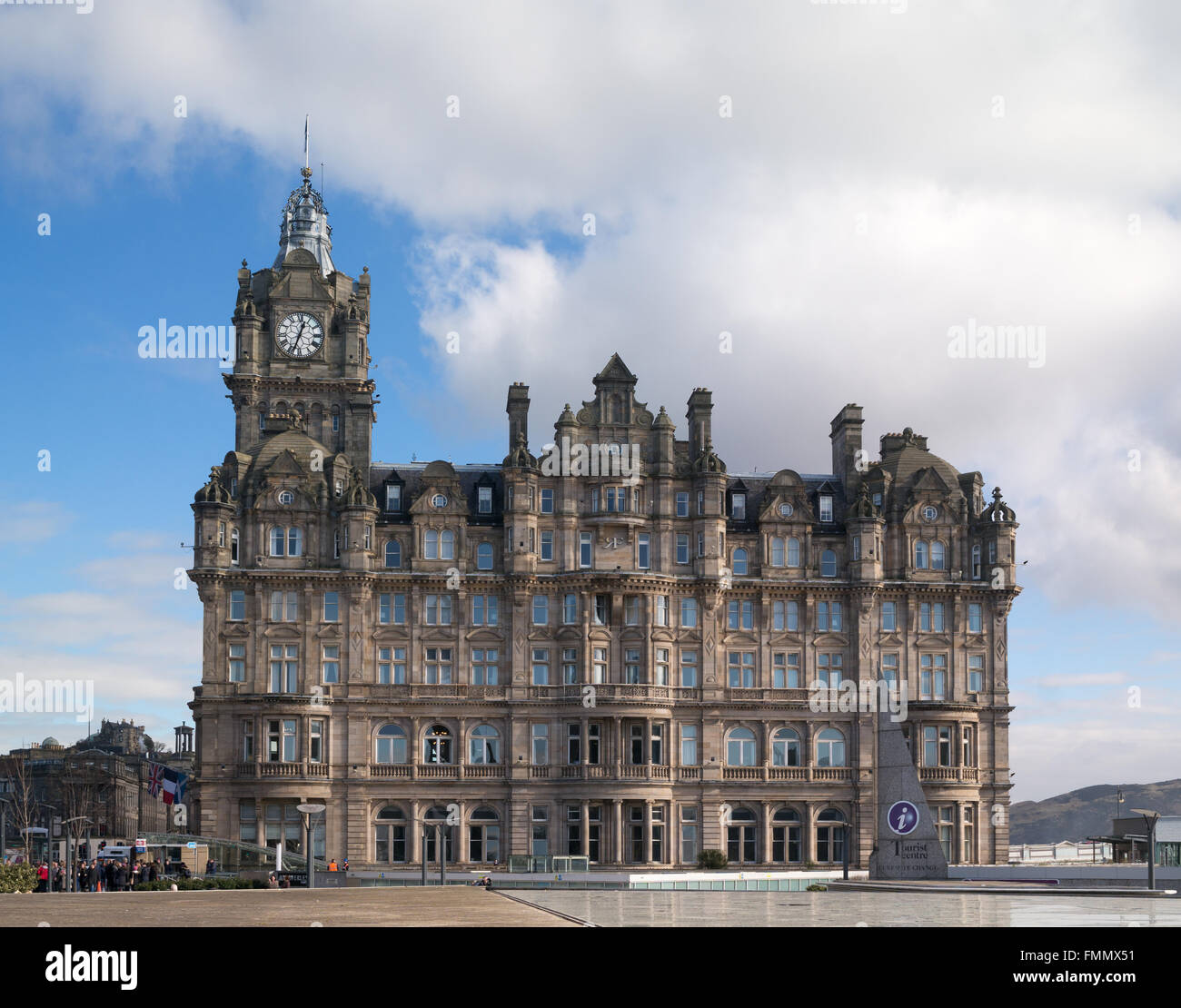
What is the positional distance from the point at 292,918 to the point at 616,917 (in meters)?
7.32

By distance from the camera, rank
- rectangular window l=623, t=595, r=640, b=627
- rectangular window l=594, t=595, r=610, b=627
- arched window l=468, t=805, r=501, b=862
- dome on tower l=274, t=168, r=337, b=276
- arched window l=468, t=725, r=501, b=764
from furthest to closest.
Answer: dome on tower l=274, t=168, r=337, b=276 < rectangular window l=594, t=595, r=610, b=627 < rectangular window l=623, t=595, r=640, b=627 < arched window l=468, t=725, r=501, b=764 < arched window l=468, t=805, r=501, b=862

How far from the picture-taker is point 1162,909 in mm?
40219

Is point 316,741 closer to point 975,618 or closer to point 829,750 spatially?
point 829,750

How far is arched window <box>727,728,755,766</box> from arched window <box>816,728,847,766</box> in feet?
12.6

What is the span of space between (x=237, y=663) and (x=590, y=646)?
19.8 meters

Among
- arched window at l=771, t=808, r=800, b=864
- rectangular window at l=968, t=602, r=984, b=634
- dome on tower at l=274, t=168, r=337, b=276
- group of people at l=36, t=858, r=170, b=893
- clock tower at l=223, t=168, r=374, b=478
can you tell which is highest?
dome on tower at l=274, t=168, r=337, b=276

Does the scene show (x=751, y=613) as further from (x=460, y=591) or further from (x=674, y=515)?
(x=460, y=591)

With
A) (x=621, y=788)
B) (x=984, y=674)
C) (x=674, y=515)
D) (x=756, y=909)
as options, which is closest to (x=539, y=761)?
(x=621, y=788)

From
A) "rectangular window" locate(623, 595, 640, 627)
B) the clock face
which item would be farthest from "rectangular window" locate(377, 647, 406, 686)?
the clock face

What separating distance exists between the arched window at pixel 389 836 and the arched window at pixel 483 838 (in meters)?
3.70

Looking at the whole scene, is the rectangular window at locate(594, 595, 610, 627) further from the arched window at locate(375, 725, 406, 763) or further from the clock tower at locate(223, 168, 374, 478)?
the clock tower at locate(223, 168, 374, 478)

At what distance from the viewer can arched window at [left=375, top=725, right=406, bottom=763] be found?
281ft

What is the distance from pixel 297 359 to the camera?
310 ft

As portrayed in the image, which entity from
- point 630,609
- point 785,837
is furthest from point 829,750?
point 630,609
